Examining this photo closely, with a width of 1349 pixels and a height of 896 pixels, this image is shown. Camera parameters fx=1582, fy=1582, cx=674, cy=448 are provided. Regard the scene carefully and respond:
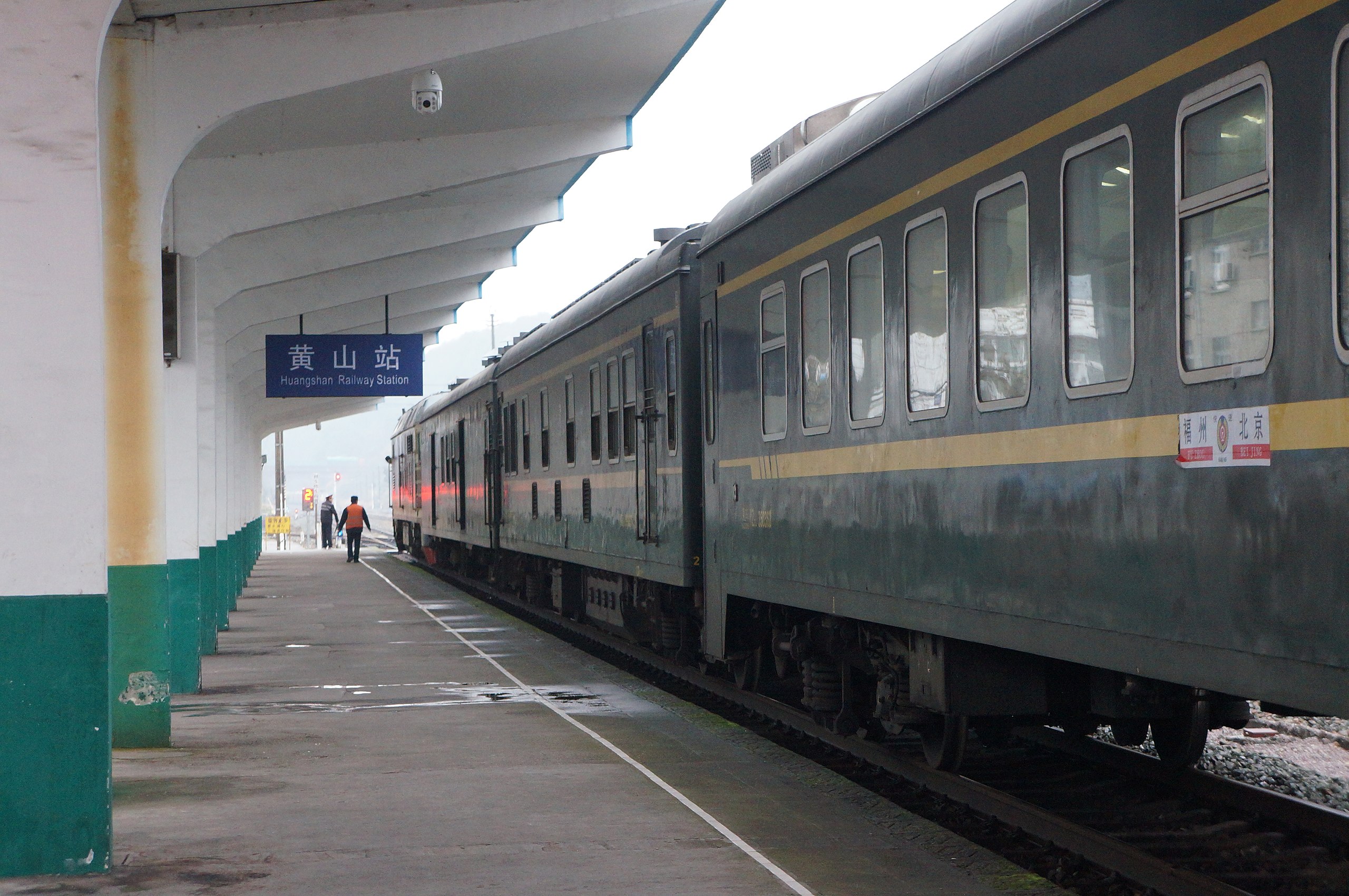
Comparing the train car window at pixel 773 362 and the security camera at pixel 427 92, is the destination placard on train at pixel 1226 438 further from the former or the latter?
the security camera at pixel 427 92

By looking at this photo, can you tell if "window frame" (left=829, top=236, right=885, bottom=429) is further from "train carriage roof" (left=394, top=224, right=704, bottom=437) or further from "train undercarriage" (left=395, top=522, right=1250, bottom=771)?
"train carriage roof" (left=394, top=224, right=704, bottom=437)

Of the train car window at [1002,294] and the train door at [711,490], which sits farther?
the train door at [711,490]

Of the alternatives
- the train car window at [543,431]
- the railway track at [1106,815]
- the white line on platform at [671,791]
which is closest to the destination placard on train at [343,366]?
the train car window at [543,431]

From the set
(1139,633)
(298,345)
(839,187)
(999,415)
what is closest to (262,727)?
(839,187)

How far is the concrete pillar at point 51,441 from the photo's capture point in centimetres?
646

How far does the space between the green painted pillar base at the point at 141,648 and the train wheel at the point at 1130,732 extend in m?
6.02

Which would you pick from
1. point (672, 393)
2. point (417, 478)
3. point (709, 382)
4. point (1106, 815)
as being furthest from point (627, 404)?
point (417, 478)

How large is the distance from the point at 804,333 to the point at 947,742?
8.14ft

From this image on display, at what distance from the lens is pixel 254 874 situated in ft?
21.2

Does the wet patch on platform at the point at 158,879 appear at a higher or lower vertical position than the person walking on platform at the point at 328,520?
lower

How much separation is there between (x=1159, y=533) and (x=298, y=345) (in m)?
19.8

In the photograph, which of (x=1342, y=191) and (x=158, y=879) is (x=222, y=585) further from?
(x=1342, y=191)

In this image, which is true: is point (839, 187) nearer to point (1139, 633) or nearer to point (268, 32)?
point (1139, 633)

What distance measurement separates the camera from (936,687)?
7773 mm
